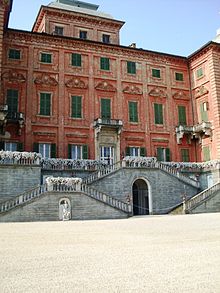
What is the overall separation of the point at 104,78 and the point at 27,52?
23.2ft

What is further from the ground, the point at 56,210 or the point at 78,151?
the point at 78,151

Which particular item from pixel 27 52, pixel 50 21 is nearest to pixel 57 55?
pixel 27 52

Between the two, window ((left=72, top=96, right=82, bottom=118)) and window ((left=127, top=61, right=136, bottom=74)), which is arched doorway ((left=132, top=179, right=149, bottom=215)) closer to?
window ((left=72, top=96, right=82, bottom=118))

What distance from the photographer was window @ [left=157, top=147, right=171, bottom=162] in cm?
2812

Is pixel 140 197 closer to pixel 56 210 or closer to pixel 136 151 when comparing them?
pixel 136 151

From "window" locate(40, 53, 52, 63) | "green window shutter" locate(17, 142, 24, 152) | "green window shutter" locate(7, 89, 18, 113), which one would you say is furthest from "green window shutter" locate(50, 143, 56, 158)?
"window" locate(40, 53, 52, 63)

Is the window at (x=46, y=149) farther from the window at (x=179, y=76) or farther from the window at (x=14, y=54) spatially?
the window at (x=179, y=76)

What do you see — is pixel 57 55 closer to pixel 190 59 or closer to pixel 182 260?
pixel 190 59

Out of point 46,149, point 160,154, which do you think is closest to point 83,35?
point 46,149

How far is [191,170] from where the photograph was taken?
27.4 m

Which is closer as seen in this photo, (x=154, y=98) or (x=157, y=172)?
(x=157, y=172)

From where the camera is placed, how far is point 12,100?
24.7m

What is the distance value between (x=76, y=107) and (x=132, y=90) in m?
5.83

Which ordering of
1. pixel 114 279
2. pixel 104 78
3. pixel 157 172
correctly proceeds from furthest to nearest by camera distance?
pixel 104 78
pixel 157 172
pixel 114 279
